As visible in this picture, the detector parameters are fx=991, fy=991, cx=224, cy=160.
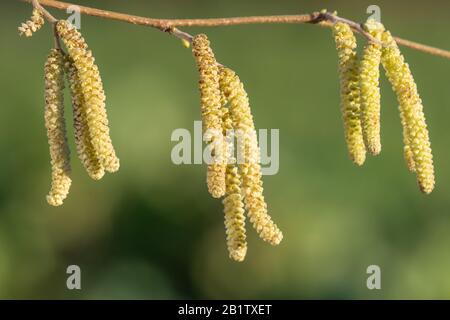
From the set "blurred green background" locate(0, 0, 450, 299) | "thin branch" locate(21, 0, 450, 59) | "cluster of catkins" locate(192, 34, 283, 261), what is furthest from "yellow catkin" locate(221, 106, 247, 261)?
"blurred green background" locate(0, 0, 450, 299)

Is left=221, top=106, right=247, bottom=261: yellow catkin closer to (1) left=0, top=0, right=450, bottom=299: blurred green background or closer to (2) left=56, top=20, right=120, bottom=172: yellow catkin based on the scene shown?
(2) left=56, top=20, right=120, bottom=172: yellow catkin

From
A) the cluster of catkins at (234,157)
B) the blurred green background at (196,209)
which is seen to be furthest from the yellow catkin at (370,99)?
the blurred green background at (196,209)

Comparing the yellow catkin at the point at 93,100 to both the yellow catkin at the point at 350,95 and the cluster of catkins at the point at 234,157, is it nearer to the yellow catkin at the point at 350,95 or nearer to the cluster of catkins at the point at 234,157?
the cluster of catkins at the point at 234,157

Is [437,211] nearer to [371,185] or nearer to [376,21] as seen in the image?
[371,185]

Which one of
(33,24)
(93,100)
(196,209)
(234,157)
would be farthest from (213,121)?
(196,209)

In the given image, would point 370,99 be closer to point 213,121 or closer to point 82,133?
point 213,121
